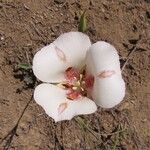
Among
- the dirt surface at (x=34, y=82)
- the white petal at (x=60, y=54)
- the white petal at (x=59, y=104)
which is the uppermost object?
the white petal at (x=60, y=54)

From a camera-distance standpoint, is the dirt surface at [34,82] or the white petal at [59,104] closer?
the white petal at [59,104]

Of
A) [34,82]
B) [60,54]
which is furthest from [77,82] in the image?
[34,82]

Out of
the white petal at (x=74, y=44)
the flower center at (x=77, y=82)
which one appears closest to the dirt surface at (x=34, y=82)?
the flower center at (x=77, y=82)

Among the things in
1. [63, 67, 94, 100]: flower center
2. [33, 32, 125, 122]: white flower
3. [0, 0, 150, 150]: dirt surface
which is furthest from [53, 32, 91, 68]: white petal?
[0, 0, 150, 150]: dirt surface

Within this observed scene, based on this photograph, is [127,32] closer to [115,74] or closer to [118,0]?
[118,0]

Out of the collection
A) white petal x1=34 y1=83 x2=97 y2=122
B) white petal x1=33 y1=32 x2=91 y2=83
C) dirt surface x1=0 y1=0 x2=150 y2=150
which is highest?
white petal x1=33 y1=32 x2=91 y2=83

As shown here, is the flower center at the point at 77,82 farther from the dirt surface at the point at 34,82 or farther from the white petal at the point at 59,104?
the dirt surface at the point at 34,82

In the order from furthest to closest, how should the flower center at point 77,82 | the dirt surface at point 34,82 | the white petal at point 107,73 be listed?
the dirt surface at point 34,82, the flower center at point 77,82, the white petal at point 107,73

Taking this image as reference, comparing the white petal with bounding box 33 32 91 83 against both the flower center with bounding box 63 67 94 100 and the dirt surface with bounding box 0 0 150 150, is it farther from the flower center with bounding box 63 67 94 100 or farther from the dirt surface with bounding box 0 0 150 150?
Answer: the dirt surface with bounding box 0 0 150 150
